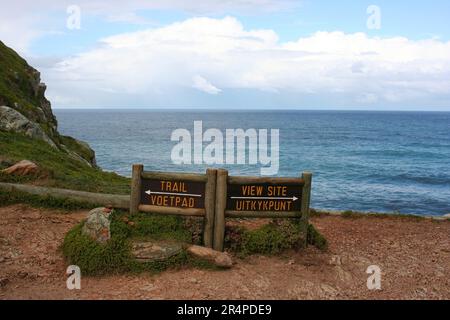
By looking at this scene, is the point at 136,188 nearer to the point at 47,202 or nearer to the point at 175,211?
the point at 175,211

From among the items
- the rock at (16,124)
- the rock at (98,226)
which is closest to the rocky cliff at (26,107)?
the rock at (16,124)

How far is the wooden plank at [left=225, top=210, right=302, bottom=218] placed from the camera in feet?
30.8

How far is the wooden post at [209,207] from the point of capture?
363 inches

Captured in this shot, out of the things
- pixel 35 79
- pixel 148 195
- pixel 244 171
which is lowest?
pixel 244 171

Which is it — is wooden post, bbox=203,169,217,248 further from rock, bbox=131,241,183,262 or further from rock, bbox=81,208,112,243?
rock, bbox=81,208,112,243

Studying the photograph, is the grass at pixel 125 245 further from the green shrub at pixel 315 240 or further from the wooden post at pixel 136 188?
the green shrub at pixel 315 240

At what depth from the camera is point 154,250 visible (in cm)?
870

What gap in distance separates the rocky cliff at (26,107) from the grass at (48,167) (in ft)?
3.84

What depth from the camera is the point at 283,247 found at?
9.72m

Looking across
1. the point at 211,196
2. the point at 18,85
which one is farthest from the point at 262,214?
the point at 18,85
